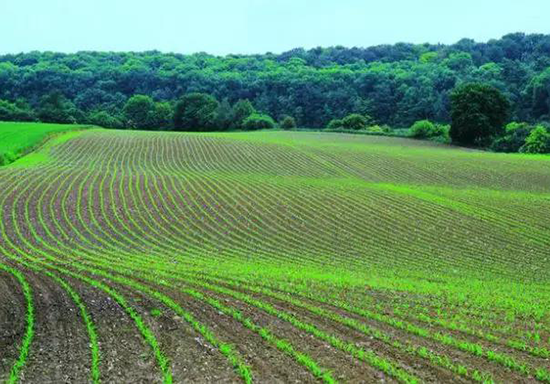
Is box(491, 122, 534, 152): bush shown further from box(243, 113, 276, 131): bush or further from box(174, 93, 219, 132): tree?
box(174, 93, 219, 132): tree

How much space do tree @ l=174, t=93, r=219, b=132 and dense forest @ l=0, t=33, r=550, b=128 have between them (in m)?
4.23

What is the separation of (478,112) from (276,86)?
217 ft

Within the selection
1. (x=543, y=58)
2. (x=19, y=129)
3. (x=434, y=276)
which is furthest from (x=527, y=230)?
(x=543, y=58)

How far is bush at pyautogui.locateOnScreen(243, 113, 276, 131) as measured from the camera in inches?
4884

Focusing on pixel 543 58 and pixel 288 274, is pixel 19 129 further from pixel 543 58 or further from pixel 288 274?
pixel 543 58

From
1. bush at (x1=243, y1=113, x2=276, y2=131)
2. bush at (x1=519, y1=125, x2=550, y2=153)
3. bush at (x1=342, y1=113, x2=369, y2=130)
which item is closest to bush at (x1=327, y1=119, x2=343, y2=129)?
bush at (x1=342, y1=113, x2=369, y2=130)

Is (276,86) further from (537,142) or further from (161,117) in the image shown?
(537,142)

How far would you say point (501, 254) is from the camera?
28.5 m

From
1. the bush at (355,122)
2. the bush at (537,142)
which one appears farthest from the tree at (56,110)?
the bush at (537,142)

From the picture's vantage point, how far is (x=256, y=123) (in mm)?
124312

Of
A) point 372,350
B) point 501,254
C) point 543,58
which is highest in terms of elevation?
point 543,58

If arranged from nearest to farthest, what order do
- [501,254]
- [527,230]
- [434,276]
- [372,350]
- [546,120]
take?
[372,350] → [434,276] → [501,254] → [527,230] → [546,120]

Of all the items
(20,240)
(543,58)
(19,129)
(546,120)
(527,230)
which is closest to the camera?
(20,240)

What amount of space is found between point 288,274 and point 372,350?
862 cm
